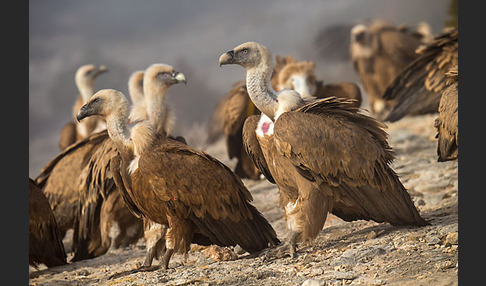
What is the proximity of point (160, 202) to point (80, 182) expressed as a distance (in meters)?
1.88

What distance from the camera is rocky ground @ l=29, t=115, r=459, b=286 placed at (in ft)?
13.5

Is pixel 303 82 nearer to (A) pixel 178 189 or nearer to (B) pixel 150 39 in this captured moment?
(B) pixel 150 39

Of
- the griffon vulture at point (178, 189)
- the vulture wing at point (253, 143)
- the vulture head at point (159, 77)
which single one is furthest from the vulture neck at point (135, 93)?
the vulture wing at point (253, 143)

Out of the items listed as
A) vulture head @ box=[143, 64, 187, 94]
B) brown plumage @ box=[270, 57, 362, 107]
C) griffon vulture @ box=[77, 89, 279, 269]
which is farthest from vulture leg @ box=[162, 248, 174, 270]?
brown plumage @ box=[270, 57, 362, 107]

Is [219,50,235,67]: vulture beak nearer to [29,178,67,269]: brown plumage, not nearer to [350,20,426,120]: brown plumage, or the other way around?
[29,178,67,269]: brown plumage

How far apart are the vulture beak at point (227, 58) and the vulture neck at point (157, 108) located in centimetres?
120

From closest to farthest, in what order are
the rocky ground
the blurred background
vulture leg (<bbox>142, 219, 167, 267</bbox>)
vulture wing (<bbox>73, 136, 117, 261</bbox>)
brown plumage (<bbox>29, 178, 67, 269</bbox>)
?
the rocky ground, vulture leg (<bbox>142, 219, 167, 267</bbox>), brown plumage (<bbox>29, 178, 67, 269</bbox>), the blurred background, vulture wing (<bbox>73, 136, 117, 261</bbox>)

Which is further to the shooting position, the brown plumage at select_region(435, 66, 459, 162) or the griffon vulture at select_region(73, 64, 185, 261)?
the griffon vulture at select_region(73, 64, 185, 261)

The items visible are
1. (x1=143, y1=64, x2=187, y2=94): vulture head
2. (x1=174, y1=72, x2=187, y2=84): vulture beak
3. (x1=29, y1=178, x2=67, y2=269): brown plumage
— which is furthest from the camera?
(x1=143, y1=64, x2=187, y2=94): vulture head

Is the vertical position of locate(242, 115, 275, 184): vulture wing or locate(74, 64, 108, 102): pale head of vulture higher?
locate(74, 64, 108, 102): pale head of vulture

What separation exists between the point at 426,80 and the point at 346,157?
1983 mm

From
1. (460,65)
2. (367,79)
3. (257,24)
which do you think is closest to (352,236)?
(460,65)

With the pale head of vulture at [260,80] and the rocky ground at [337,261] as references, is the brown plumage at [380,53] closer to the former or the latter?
the rocky ground at [337,261]

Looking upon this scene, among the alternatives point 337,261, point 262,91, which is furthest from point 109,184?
point 337,261
